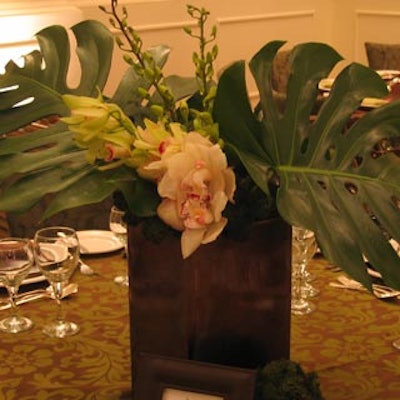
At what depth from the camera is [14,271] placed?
1.68 meters

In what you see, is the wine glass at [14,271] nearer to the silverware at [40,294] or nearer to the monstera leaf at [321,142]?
the silverware at [40,294]

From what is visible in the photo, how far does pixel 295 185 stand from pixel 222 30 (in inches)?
168

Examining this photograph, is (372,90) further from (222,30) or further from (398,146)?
(222,30)

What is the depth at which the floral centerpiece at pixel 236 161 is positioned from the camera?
115 centimetres

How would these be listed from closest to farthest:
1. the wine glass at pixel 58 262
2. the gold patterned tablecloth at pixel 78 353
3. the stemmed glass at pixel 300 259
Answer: the gold patterned tablecloth at pixel 78 353 → the wine glass at pixel 58 262 → the stemmed glass at pixel 300 259

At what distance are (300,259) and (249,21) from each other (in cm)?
390

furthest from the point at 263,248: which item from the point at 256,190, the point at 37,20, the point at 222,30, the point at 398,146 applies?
the point at 222,30

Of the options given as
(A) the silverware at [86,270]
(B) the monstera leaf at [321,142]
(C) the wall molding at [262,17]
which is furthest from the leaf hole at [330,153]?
(C) the wall molding at [262,17]

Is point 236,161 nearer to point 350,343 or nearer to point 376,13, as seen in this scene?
point 350,343

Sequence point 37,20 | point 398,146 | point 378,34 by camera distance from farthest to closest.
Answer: point 378,34 → point 37,20 → point 398,146

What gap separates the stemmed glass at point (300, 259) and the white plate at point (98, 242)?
16.1 inches

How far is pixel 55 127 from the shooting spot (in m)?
1.43

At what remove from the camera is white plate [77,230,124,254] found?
2.01 m

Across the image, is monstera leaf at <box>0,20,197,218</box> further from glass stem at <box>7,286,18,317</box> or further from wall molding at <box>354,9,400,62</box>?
wall molding at <box>354,9,400,62</box>
